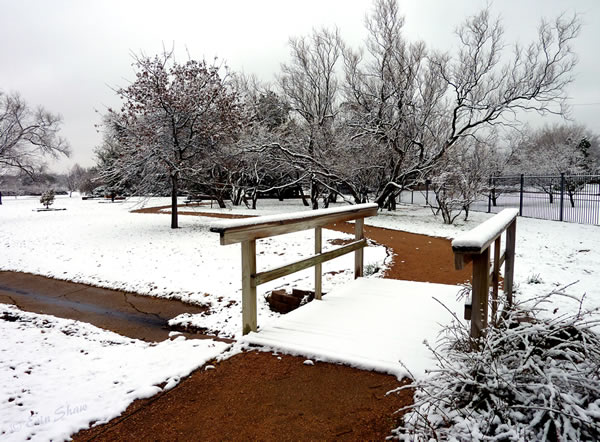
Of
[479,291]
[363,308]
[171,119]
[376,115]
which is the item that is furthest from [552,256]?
[171,119]

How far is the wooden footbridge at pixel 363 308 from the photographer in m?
2.63

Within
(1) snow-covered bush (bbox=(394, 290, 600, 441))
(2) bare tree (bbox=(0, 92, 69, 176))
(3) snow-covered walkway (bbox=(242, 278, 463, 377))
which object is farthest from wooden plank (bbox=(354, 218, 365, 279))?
(2) bare tree (bbox=(0, 92, 69, 176))

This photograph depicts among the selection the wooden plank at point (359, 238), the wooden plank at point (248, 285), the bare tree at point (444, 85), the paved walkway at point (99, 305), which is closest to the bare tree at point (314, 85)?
the bare tree at point (444, 85)

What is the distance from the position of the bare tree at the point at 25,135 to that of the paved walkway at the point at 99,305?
22.3m

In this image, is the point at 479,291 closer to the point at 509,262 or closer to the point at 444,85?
the point at 509,262

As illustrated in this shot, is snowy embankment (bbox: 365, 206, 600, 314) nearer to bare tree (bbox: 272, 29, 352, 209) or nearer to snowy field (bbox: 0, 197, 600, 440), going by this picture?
snowy field (bbox: 0, 197, 600, 440)

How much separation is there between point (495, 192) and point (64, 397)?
2023 cm

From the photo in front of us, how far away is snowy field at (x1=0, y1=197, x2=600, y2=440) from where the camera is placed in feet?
9.90

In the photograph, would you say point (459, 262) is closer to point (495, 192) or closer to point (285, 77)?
point (495, 192)

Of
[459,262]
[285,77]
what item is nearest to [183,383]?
[459,262]

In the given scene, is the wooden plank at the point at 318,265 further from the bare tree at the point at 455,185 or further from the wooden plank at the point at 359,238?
the bare tree at the point at 455,185

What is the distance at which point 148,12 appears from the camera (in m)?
15.3

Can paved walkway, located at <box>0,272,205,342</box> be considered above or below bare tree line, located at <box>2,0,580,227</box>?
below

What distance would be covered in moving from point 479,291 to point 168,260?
7.97 meters
